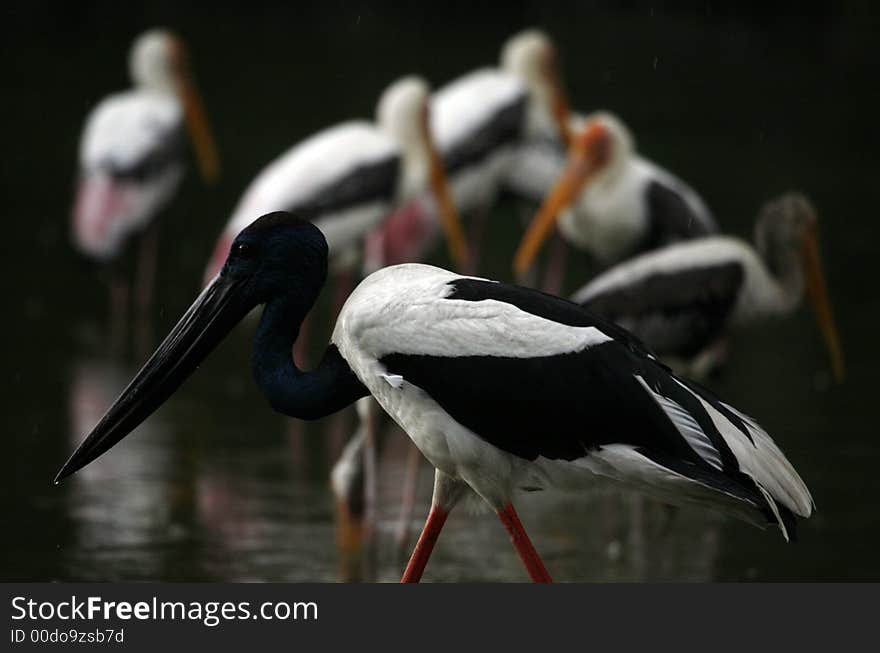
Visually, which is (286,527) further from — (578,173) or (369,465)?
(578,173)

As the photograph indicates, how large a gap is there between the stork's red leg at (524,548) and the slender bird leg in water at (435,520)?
136mm

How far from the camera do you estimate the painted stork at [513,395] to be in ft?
14.6

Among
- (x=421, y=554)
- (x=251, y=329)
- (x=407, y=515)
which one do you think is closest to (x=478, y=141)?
(x=251, y=329)

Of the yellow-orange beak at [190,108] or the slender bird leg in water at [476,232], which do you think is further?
the yellow-orange beak at [190,108]

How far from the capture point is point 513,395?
4.53 meters

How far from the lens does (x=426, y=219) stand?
10.4 meters

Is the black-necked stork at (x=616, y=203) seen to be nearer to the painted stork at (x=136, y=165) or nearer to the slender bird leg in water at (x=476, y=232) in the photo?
the slender bird leg in water at (x=476, y=232)

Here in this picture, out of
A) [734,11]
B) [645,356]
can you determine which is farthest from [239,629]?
[734,11]

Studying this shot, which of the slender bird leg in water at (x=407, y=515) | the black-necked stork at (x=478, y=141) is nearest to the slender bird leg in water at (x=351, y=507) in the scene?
the slender bird leg in water at (x=407, y=515)

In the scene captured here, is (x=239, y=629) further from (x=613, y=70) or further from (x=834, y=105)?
(x=613, y=70)

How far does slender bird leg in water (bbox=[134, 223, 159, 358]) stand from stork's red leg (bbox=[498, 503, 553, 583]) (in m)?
4.94

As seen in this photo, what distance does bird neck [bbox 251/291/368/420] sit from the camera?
4.72 meters

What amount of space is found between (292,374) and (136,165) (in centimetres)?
658

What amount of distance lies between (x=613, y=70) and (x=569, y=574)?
50.1ft
